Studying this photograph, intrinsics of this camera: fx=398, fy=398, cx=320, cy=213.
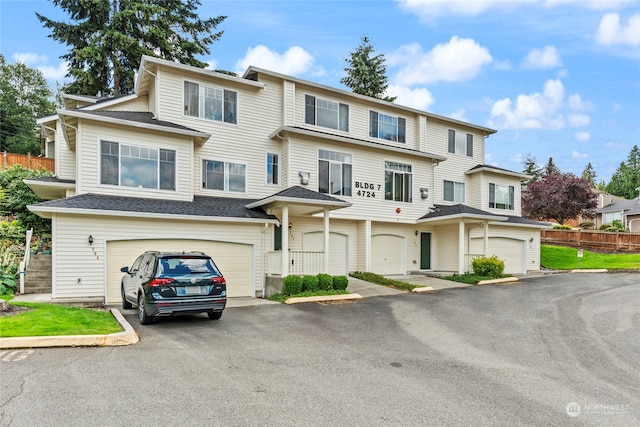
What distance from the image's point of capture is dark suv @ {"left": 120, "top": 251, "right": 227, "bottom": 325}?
851 centimetres

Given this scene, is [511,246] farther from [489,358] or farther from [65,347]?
[65,347]

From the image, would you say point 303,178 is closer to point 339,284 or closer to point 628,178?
point 339,284

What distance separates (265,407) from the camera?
4453 mm

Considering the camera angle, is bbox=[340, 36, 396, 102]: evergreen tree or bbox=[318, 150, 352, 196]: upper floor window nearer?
bbox=[318, 150, 352, 196]: upper floor window

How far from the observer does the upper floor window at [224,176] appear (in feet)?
53.1

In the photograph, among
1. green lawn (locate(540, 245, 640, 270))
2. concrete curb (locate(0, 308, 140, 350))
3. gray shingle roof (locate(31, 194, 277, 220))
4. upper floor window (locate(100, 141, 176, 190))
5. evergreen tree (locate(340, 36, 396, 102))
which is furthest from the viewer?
evergreen tree (locate(340, 36, 396, 102))

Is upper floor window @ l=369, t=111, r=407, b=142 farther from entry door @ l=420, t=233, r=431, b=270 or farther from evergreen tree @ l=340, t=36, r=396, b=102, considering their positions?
evergreen tree @ l=340, t=36, r=396, b=102

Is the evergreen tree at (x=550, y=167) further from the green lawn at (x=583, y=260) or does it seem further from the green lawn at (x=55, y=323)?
the green lawn at (x=55, y=323)

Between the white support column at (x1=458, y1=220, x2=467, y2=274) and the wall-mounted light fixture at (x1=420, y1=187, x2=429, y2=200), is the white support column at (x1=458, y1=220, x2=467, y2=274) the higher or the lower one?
the lower one

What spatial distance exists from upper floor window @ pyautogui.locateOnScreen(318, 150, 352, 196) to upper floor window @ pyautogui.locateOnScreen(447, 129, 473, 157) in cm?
785

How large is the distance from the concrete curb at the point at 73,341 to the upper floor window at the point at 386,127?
15930mm

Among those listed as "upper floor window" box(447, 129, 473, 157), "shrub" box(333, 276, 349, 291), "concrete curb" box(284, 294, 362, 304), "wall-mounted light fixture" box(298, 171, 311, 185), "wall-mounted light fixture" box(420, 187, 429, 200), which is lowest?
"concrete curb" box(284, 294, 362, 304)

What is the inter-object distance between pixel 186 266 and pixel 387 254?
13.5 meters

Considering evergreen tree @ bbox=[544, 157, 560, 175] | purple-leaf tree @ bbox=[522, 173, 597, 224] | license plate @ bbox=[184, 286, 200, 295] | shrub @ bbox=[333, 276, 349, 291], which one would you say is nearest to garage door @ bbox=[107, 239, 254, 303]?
shrub @ bbox=[333, 276, 349, 291]
